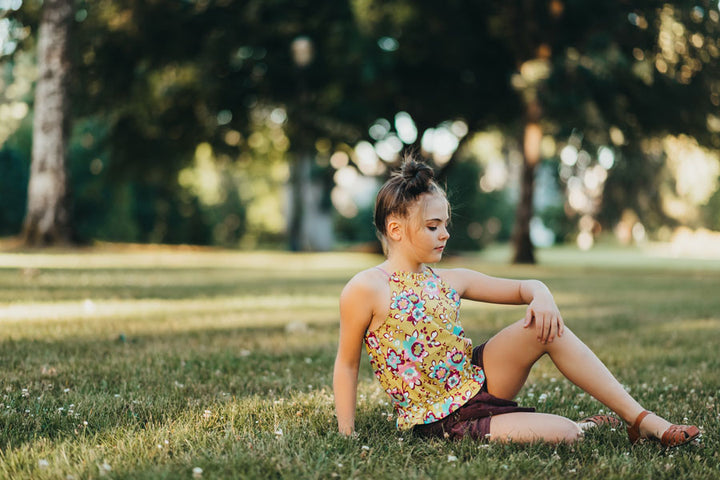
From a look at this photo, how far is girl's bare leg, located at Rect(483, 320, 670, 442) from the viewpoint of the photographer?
10.6 ft

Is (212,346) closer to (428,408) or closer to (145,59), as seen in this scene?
(428,408)

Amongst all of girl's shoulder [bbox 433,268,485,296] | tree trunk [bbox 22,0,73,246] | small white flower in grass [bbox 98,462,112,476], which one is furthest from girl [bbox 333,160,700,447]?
tree trunk [bbox 22,0,73,246]

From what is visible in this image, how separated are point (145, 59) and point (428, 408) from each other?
20.3m

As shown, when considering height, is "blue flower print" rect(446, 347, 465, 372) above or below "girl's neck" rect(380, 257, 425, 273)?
below

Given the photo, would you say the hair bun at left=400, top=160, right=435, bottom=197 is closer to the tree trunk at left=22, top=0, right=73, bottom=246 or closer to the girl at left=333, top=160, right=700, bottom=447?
the girl at left=333, top=160, right=700, bottom=447

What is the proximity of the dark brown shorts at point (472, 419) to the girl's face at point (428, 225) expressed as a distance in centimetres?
71

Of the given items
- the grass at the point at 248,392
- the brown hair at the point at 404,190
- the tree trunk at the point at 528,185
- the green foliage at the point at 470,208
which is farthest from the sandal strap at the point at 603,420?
the green foliage at the point at 470,208

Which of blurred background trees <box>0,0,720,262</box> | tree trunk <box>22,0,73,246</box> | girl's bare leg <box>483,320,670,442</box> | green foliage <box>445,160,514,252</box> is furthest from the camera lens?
green foliage <box>445,160,514,252</box>

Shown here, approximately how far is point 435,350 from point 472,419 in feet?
1.19

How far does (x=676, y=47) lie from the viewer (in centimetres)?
1881

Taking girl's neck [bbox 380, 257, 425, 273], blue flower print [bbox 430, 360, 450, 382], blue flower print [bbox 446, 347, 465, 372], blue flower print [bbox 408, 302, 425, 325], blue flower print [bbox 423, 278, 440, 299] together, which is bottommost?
blue flower print [bbox 430, 360, 450, 382]

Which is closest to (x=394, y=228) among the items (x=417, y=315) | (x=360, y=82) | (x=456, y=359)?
(x=417, y=315)

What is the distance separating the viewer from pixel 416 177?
334 centimetres

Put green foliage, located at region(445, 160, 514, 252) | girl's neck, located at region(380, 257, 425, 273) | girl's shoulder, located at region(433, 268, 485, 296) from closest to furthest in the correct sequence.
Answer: girl's neck, located at region(380, 257, 425, 273) < girl's shoulder, located at region(433, 268, 485, 296) < green foliage, located at region(445, 160, 514, 252)
